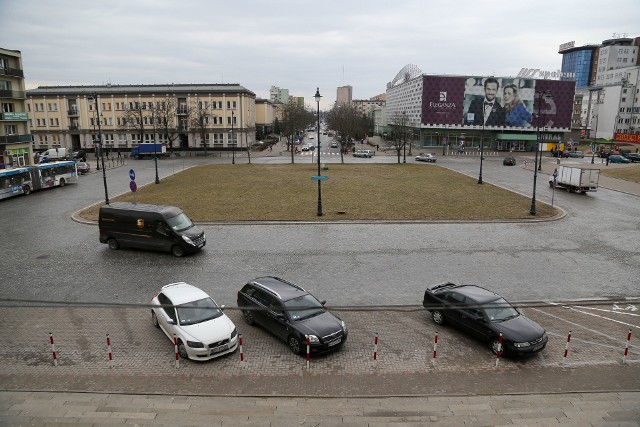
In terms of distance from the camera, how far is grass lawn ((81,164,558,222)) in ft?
90.6

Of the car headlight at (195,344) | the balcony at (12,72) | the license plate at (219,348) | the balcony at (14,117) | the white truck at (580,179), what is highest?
the balcony at (12,72)

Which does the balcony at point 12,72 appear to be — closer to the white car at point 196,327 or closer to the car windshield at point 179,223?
the car windshield at point 179,223

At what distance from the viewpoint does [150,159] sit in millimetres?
68750

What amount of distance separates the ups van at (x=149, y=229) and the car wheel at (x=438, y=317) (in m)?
11.0

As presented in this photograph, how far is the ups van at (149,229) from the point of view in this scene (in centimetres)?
1945

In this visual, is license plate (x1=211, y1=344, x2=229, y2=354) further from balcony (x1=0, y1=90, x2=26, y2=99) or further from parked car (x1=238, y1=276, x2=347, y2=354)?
balcony (x1=0, y1=90, x2=26, y2=99)

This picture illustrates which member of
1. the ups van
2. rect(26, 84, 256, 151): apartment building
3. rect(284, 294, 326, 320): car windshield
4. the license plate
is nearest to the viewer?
the license plate

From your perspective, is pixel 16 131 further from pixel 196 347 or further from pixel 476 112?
pixel 476 112

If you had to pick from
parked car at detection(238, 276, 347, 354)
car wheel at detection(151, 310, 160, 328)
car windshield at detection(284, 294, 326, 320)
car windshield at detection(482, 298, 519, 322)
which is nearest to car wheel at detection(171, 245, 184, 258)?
car wheel at detection(151, 310, 160, 328)

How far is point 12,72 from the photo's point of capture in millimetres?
51344

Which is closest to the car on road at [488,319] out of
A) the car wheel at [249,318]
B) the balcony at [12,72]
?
the car wheel at [249,318]

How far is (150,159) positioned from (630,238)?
63.6m

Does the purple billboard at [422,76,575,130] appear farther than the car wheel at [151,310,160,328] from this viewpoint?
Yes

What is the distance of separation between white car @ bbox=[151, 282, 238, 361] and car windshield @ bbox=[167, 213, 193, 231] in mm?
7274
